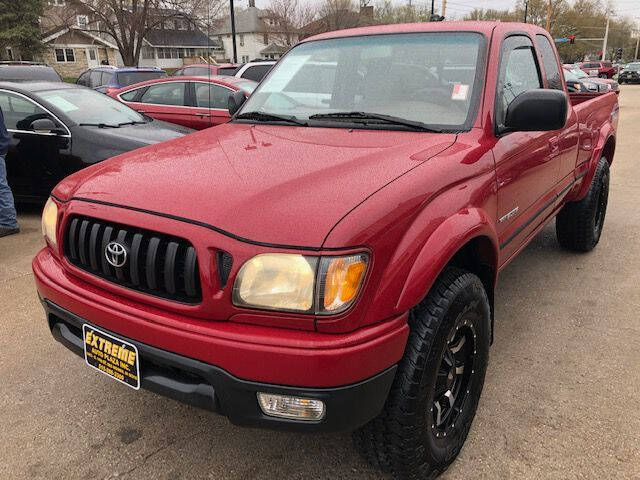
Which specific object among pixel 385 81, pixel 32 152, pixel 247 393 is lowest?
pixel 247 393

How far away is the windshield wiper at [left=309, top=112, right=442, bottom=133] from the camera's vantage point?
2.55 m

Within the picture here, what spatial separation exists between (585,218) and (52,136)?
5072mm

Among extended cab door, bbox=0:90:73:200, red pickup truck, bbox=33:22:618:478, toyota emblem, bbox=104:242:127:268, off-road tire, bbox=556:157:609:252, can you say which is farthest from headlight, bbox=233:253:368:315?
extended cab door, bbox=0:90:73:200

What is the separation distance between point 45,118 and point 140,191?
4.41 m

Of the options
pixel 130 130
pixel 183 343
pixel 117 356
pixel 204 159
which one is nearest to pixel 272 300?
pixel 183 343

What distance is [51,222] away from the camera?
7.71 ft

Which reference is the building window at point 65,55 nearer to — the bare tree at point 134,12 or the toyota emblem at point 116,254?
the bare tree at point 134,12

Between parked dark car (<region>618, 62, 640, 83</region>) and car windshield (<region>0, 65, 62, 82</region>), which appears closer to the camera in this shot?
car windshield (<region>0, 65, 62, 82</region>)

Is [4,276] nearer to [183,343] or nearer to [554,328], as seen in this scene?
[183,343]

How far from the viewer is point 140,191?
2.02 metres

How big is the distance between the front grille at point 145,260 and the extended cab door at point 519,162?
4.77ft

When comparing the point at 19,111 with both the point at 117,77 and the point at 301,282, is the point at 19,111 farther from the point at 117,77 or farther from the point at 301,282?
the point at 117,77

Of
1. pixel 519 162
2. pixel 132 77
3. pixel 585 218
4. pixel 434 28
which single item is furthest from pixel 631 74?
pixel 519 162

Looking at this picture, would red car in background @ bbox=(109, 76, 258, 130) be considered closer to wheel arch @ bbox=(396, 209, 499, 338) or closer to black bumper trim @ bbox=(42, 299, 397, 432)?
wheel arch @ bbox=(396, 209, 499, 338)
